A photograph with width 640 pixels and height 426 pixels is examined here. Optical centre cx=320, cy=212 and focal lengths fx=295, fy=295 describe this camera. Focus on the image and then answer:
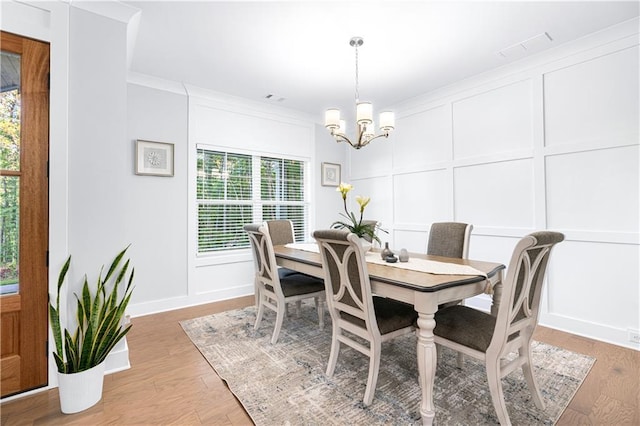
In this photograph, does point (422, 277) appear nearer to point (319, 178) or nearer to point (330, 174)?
point (319, 178)

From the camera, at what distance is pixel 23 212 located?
1.85 metres

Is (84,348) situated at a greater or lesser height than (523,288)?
lesser

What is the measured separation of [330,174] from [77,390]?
4045mm

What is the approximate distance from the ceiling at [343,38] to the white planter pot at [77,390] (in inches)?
99.3

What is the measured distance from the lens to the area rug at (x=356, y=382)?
1.64 metres

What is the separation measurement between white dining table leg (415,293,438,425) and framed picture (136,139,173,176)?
10.3 feet

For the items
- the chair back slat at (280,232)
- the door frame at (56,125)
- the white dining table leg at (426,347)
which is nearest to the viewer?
the white dining table leg at (426,347)

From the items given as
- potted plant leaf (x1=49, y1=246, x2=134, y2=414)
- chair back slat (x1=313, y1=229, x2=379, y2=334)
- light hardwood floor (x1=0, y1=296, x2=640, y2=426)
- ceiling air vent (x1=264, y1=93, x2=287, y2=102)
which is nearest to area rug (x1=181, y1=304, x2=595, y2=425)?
light hardwood floor (x1=0, y1=296, x2=640, y2=426)

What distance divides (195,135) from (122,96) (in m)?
1.53

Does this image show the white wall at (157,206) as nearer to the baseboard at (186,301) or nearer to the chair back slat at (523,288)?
the baseboard at (186,301)

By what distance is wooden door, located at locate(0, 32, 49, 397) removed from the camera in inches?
70.9

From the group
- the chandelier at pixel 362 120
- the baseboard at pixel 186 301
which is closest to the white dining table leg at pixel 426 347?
the chandelier at pixel 362 120

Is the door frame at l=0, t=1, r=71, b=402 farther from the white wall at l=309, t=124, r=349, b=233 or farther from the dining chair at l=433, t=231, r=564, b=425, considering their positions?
the white wall at l=309, t=124, r=349, b=233

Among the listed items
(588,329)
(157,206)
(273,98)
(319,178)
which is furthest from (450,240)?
(157,206)
